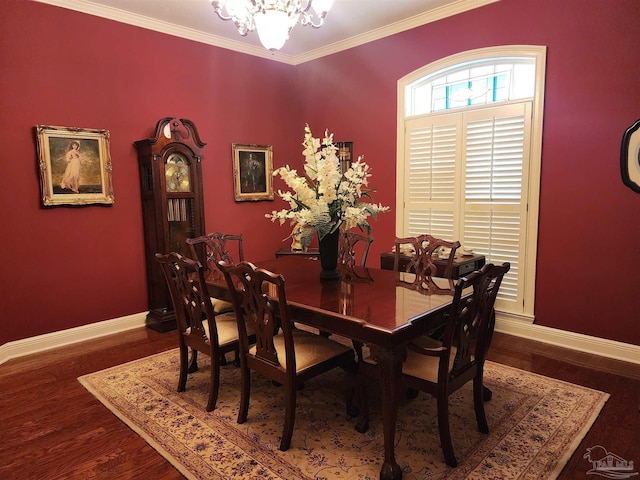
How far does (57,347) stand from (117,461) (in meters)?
2.00

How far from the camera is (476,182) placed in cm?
391

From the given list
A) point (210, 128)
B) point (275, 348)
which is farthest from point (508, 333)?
point (210, 128)

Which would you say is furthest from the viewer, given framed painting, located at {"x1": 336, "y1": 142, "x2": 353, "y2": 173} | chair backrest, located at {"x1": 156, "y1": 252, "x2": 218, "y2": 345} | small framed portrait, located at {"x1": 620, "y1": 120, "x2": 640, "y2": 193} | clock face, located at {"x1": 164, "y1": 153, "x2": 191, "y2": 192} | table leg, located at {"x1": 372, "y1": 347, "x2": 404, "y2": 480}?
framed painting, located at {"x1": 336, "y1": 142, "x2": 353, "y2": 173}

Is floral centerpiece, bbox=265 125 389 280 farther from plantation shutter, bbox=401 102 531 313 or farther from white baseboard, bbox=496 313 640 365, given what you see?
white baseboard, bbox=496 313 640 365

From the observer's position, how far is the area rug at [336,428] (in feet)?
6.68

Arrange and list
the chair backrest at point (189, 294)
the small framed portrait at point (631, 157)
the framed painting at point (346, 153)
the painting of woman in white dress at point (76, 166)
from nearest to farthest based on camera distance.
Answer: the chair backrest at point (189, 294) → the small framed portrait at point (631, 157) → the painting of woman in white dress at point (76, 166) → the framed painting at point (346, 153)

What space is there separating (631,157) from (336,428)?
2.85m

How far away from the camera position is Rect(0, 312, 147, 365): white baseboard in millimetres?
3452

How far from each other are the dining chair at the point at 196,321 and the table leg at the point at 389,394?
1097 millimetres

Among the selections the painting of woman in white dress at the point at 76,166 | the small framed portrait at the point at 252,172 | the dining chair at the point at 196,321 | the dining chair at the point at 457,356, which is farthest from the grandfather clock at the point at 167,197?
the dining chair at the point at 457,356

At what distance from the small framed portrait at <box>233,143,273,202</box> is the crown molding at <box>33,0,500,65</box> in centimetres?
113

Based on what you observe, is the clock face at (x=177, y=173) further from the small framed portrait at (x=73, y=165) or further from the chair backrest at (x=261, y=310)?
the chair backrest at (x=261, y=310)

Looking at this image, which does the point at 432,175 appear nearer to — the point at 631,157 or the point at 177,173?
the point at 631,157

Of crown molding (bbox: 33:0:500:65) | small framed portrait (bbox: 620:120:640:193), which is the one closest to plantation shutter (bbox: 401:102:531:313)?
small framed portrait (bbox: 620:120:640:193)
